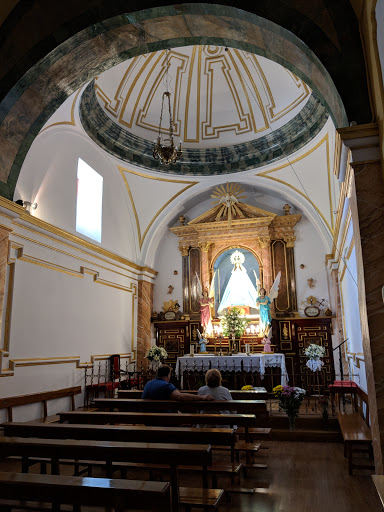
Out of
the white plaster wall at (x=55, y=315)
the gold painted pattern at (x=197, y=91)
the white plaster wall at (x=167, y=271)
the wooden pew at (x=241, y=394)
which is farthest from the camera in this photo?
the white plaster wall at (x=167, y=271)

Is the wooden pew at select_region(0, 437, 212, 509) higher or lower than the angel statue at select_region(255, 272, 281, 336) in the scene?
lower

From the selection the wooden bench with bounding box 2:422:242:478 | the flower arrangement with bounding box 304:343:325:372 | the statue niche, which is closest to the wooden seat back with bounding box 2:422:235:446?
the wooden bench with bounding box 2:422:242:478

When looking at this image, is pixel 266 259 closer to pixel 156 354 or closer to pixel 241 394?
pixel 156 354

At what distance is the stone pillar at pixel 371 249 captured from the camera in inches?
153

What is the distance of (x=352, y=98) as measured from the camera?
4527 mm

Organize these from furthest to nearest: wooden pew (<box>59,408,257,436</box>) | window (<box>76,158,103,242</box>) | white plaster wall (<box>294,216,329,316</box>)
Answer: white plaster wall (<box>294,216,329,316</box>)
window (<box>76,158,103,242</box>)
wooden pew (<box>59,408,257,436</box>)

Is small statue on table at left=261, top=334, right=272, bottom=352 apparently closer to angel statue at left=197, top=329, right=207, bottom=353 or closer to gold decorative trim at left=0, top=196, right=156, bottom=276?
angel statue at left=197, top=329, right=207, bottom=353

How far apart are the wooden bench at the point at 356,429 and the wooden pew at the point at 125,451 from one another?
104 inches

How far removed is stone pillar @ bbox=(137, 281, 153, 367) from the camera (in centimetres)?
1225

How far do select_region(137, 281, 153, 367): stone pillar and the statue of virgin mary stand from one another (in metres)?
2.17

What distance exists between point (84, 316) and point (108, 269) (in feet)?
5.38

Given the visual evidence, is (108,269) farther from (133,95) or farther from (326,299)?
(326,299)

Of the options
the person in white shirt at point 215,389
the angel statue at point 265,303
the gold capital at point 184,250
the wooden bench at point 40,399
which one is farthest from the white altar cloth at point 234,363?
the person in white shirt at point 215,389

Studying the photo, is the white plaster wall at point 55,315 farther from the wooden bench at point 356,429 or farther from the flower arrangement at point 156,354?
the wooden bench at point 356,429
